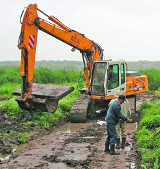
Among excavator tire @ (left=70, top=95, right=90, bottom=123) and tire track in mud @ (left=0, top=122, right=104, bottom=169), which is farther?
excavator tire @ (left=70, top=95, right=90, bottom=123)

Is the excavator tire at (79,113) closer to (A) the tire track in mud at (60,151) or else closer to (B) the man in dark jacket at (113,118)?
(A) the tire track in mud at (60,151)

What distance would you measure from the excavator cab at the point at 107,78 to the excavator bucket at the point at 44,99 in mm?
2040

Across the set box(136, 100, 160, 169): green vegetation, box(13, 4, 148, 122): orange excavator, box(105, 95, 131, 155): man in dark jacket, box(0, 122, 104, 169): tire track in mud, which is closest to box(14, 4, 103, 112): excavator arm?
box(13, 4, 148, 122): orange excavator

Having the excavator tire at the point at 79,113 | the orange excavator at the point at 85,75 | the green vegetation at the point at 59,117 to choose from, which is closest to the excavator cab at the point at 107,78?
the orange excavator at the point at 85,75

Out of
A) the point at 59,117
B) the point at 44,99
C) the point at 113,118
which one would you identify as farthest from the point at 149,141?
the point at 59,117

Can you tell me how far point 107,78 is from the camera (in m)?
18.3

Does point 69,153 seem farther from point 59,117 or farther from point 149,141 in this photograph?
point 59,117

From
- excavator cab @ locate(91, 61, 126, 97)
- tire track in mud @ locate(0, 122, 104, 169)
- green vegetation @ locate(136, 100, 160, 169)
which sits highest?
excavator cab @ locate(91, 61, 126, 97)

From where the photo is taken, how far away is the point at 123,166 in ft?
33.8

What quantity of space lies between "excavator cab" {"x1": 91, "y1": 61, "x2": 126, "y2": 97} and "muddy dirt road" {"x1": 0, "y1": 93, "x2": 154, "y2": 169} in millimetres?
2941

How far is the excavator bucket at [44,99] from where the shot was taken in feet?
52.5

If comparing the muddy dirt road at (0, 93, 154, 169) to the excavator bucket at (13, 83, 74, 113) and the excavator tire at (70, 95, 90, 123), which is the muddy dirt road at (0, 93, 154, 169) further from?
the excavator tire at (70, 95, 90, 123)

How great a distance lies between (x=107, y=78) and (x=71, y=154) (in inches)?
277

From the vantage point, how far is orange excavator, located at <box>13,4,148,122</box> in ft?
52.3
